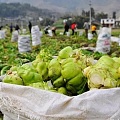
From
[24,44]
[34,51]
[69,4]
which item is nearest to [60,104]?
[24,44]

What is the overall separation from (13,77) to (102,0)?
16960 centimetres

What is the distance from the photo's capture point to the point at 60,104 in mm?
1971

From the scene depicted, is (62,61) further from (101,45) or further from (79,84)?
(101,45)

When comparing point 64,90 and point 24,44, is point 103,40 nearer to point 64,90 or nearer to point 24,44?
point 24,44

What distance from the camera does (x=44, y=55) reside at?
2.65 m

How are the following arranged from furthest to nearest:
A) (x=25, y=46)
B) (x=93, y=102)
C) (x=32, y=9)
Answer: (x=32, y=9) → (x=25, y=46) → (x=93, y=102)

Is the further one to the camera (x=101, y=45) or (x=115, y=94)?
(x=101, y=45)

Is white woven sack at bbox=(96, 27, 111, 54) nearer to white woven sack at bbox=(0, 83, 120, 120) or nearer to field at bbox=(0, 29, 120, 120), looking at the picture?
field at bbox=(0, 29, 120, 120)

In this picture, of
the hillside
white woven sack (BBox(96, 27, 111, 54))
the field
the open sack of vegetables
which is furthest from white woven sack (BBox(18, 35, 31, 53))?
the hillside

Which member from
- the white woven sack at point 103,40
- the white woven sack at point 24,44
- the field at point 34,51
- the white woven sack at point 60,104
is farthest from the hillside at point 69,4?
the white woven sack at point 60,104

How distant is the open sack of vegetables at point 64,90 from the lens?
1.92 m

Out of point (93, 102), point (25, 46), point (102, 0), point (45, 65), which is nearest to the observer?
point (93, 102)

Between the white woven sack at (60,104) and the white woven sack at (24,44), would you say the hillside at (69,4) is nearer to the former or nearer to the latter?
the white woven sack at (24,44)

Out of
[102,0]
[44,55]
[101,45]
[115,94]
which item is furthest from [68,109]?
[102,0]
